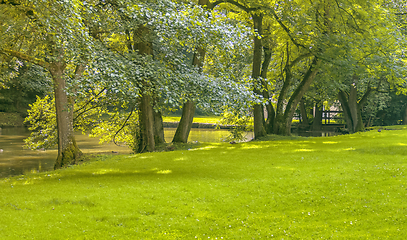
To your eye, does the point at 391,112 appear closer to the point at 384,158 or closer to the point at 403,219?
the point at 384,158

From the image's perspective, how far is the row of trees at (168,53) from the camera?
1012cm

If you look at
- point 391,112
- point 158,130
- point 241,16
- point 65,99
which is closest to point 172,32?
point 65,99

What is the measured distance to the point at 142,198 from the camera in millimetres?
8242

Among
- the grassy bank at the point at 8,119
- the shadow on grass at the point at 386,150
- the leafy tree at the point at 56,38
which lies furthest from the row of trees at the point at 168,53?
the grassy bank at the point at 8,119

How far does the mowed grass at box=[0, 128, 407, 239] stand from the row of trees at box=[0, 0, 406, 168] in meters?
2.32

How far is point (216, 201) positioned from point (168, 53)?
6887 millimetres

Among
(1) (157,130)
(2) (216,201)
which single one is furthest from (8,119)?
(2) (216,201)

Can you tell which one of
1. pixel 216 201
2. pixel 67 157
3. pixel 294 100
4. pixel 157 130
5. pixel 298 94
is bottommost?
pixel 216 201

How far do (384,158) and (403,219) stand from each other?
615 cm

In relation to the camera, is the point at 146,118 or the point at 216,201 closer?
the point at 216,201

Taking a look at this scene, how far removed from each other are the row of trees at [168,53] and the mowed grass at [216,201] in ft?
7.61

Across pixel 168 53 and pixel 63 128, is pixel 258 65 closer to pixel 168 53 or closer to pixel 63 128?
pixel 168 53

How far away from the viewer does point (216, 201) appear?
8281 millimetres

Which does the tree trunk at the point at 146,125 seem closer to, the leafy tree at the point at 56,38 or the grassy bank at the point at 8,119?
the leafy tree at the point at 56,38
